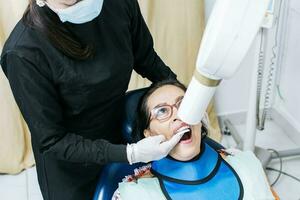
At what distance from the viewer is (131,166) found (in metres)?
1.48

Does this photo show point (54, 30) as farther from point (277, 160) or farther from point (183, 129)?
point (277, 160)

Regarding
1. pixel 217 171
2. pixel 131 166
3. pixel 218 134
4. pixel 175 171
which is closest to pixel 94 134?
pixel 131 166

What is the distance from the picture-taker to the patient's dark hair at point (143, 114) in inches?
55.7

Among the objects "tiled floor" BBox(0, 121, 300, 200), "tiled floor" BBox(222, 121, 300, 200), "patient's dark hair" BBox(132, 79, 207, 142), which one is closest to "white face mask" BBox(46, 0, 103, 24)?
"patient's dark hair" BBox(132, 79, 207, 142)

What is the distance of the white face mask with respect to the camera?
3.71ft

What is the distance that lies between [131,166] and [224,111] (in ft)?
4.19

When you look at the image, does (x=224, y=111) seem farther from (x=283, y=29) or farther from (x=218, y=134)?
(x=283, y=29)

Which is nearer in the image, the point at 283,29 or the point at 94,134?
the point at 94,134

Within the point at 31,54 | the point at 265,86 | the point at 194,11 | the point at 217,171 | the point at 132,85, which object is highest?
the point at 31,54

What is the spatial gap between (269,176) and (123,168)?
109cm

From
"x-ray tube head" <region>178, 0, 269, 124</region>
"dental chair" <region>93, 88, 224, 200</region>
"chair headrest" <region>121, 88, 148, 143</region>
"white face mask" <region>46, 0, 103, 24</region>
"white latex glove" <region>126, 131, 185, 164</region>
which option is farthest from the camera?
"chair headrest" <region>121, 88, 148, 143</region>

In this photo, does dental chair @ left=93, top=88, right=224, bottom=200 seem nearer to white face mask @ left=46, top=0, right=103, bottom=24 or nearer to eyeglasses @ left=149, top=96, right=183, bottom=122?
eyeglasses @ left=149, top=96, right=183, bottom=122

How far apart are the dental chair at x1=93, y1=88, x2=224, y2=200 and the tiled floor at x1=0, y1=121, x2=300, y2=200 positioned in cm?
81

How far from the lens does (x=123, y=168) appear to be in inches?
57.0
